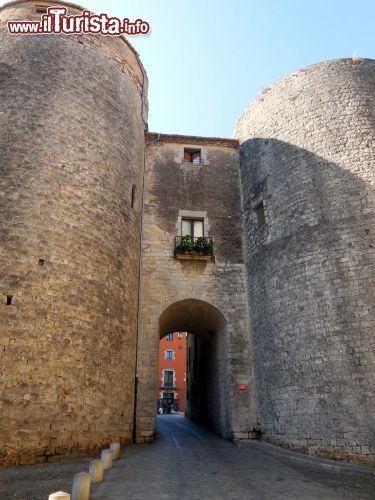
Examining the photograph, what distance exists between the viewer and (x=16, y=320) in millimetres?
8234

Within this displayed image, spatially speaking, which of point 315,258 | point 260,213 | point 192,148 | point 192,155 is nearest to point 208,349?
point 260,213

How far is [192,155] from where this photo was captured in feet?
51.0

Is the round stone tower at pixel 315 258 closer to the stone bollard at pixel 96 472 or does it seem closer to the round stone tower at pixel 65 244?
the round stone tower at pixel 65 244

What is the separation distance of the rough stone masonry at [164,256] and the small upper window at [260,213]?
70 mm

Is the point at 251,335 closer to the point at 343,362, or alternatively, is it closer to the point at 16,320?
the point at 343,362

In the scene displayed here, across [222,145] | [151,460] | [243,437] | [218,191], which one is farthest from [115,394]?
[222,145]

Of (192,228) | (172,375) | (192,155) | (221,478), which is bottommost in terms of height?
(221,478)

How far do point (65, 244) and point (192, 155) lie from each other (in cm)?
773

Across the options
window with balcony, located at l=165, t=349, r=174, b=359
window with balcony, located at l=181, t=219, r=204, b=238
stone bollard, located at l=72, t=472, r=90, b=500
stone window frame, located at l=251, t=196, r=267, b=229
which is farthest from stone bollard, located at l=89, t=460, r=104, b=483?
window with balcony, located at l=165, t=349, r=174, b=359

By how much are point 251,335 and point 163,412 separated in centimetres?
2734

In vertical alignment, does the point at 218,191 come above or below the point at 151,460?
above

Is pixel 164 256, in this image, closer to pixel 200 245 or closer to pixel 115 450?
pixel 200 245

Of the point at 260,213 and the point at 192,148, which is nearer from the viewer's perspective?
the point at 260,213

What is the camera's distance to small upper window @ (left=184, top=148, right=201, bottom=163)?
603 inches
